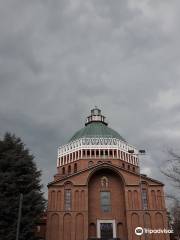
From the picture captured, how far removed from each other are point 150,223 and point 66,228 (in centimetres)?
1100

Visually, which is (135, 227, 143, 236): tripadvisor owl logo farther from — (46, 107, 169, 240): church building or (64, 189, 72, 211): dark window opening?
(64, 189, 72, 211): dark window opening

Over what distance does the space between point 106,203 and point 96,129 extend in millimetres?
18048

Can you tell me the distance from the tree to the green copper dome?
21702 mm

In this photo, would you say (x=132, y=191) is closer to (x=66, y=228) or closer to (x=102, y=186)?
(x=102, y=186)

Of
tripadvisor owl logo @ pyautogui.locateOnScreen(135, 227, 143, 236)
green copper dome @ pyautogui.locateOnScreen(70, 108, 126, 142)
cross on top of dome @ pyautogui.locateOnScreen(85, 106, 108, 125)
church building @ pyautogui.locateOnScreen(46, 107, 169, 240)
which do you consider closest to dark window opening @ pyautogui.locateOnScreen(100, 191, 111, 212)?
church building @ pyautogui.locateOnScreen(46, 107, 169, 240)

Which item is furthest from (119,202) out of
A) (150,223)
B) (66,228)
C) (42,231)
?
(42,231)

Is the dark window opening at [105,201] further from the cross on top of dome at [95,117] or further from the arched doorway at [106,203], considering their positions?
the cross on top of dome at [95,117]

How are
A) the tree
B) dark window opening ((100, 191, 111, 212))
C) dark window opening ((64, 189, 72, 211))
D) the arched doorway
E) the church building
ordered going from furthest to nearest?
dark window opening ((100, 191, 111, 212)) < dark window opening ((64, 189, 72, 211)) < the arched doorway < the church building < the tree

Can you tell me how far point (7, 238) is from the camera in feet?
102

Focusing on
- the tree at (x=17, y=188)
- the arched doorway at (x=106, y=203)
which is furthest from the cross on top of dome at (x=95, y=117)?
the tree at (x=17, y=188)

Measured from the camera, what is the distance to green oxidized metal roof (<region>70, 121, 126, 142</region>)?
5784 centimetres

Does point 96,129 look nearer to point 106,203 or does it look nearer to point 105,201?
point 105,201

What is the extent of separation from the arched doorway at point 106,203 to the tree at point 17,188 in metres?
11.4

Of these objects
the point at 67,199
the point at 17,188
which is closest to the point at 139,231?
the point at 67,199
